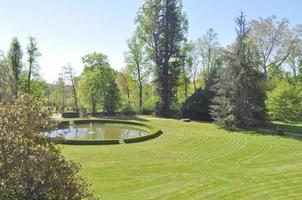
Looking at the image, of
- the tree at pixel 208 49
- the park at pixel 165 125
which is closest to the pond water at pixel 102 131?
the park at pixel 165 125

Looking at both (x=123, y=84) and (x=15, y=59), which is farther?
(x=123, y=84)

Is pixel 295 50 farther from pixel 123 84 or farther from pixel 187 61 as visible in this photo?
pixel 123 84

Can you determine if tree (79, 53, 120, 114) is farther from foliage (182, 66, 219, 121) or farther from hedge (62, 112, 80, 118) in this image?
foliage (182, 66, 219, 121)

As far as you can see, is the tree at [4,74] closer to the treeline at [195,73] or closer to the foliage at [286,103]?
the treeline at [195,73]

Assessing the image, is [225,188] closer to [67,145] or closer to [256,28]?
[67,145]

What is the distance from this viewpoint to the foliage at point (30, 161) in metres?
7.06

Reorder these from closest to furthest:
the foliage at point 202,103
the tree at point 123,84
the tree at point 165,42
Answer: the foliage at point 202,103 → the tree at point 165,42 → the tree at point 123,84

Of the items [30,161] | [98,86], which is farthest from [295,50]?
[30,161]

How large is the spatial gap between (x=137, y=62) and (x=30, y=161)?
46.7 m

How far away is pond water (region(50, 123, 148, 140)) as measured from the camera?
102 ft

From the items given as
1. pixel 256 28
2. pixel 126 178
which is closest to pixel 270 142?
pixel 126 178

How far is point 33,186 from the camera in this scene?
740 cm

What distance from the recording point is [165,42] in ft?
148

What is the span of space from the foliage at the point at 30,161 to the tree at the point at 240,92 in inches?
1079
